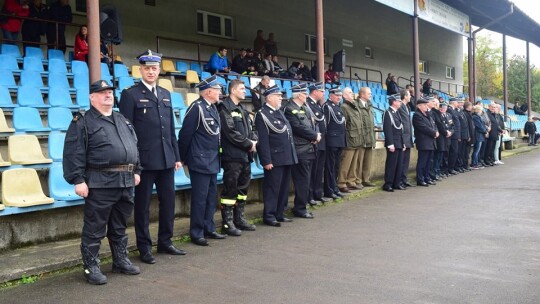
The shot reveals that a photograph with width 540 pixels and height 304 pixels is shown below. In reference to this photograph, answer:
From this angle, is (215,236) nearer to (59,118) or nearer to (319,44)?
(59,118)

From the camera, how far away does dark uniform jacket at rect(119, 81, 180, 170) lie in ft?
16.7

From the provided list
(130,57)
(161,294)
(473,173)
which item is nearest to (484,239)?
(161,294)

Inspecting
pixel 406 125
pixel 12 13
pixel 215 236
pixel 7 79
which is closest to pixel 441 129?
pixel 406 125

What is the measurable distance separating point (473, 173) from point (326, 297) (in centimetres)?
974

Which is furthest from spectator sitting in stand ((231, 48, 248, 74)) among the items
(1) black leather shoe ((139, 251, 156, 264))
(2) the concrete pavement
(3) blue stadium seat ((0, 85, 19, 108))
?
(1) black leather shoe ((139, 251, 156, 264))

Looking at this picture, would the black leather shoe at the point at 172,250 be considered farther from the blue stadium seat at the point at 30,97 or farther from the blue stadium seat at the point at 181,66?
the blue stadium seat at the point at 181,66

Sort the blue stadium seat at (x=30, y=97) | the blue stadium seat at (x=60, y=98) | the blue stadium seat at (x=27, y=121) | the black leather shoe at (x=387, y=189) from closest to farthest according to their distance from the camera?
the blue stadium seat at (x=27, y=121)
the blue stadium seat at (x=30, y=97)
the blue stadium seat at (x=60, y=98)
the black leather shoe at (x=387, y=189)

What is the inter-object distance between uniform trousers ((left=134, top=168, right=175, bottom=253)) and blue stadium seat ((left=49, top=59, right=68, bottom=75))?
5645 millimetres

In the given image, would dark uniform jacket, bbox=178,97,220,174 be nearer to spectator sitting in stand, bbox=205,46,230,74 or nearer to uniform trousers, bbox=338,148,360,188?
uniform trousers, bbox=338,148,360,188

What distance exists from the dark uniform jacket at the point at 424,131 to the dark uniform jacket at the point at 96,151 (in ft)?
24.1

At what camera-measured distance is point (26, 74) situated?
9195mm

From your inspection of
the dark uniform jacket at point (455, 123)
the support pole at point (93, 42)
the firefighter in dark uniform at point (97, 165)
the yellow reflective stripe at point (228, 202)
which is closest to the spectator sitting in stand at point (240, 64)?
the dark uniform jacket at point (455, 123)

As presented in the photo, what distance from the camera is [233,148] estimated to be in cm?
620

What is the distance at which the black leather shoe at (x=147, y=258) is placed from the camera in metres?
5.02
